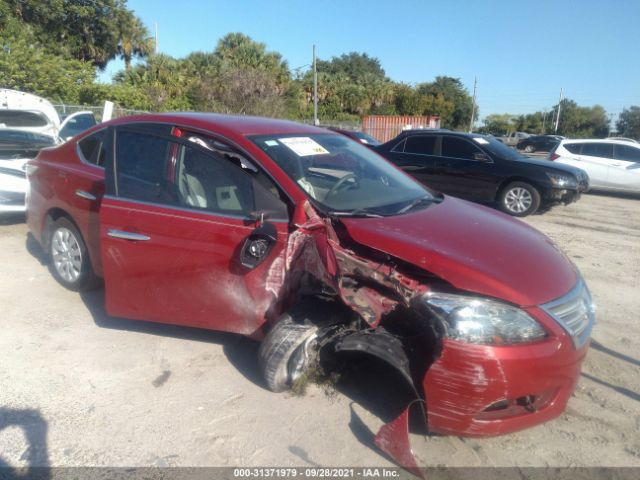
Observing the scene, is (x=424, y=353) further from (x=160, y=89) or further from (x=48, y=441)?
(x=160, y=89)

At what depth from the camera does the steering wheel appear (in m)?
3.59

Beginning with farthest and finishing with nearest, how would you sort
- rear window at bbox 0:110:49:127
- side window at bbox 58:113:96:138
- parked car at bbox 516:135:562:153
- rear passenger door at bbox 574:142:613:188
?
parked car at bbox 516:135:562:153 < rear passenger door at bbox 574:142:613:188 < side window at bbox 58:113:96:138 < rear window at bbox 0:110:49:127

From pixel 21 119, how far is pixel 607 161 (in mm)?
13034

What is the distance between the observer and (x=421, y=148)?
412 inches

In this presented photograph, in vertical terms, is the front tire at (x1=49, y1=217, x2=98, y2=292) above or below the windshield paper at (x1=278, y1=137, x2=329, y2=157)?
below

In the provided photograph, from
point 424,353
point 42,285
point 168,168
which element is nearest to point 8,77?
point 42,285

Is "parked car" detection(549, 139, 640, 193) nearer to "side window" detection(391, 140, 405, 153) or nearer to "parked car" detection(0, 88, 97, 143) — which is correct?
"side window" detection(391, 140, 405, 153)

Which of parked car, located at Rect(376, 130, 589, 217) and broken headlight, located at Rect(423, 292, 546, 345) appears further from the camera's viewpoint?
parked car, located at Rect(376, 130, 589, 217)

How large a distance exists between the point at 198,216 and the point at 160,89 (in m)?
27.0

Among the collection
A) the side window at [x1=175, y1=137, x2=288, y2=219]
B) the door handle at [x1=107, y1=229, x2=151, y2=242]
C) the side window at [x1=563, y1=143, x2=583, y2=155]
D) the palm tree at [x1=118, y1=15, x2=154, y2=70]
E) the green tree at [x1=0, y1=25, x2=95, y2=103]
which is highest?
the palm tree at [x1=118, y1=15, x2=154, y2=70]

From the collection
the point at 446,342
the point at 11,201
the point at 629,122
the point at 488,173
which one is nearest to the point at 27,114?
the point at 11,201

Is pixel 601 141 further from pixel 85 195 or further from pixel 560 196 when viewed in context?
pixel 85 195

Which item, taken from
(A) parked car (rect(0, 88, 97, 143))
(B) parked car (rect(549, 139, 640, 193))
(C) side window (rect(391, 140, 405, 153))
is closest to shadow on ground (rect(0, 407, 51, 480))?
(A) parked car (rect(0, 88, 97, 143))

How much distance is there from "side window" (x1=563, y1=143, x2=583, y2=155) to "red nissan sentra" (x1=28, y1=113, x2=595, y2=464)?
36.6 ft
